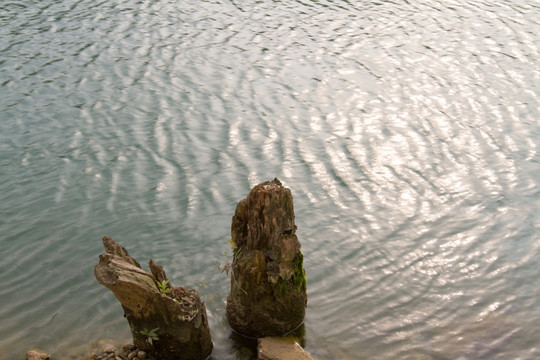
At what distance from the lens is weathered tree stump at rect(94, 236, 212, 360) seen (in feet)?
23.9

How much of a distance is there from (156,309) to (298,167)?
22.4 ft

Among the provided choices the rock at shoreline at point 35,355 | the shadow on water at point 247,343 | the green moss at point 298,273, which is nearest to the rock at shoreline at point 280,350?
the shadow on water at point 247,343

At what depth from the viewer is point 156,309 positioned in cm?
759

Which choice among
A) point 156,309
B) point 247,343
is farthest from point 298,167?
point 156,309

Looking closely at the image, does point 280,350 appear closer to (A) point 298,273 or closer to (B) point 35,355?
(A) point 298,273

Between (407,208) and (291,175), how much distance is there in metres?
2.73

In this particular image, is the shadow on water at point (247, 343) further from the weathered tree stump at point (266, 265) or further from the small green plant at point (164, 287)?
the small green plant at point (164, 287)

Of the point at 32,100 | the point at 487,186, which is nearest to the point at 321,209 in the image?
the point at 487,186

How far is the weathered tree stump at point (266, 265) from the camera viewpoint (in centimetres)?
815

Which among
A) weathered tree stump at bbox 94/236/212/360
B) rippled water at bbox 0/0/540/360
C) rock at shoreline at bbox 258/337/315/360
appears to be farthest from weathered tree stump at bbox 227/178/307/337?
weathered tree stump at bbox 94/236/212/360

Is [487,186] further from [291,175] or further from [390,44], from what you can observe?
[390,44]

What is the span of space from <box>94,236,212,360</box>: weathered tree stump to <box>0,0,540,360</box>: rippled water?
0.83 meters

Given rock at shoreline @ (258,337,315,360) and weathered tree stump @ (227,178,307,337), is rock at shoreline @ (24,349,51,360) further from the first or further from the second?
rock at shoreline @ (258,337,315,360)

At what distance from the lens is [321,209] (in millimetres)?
12258
